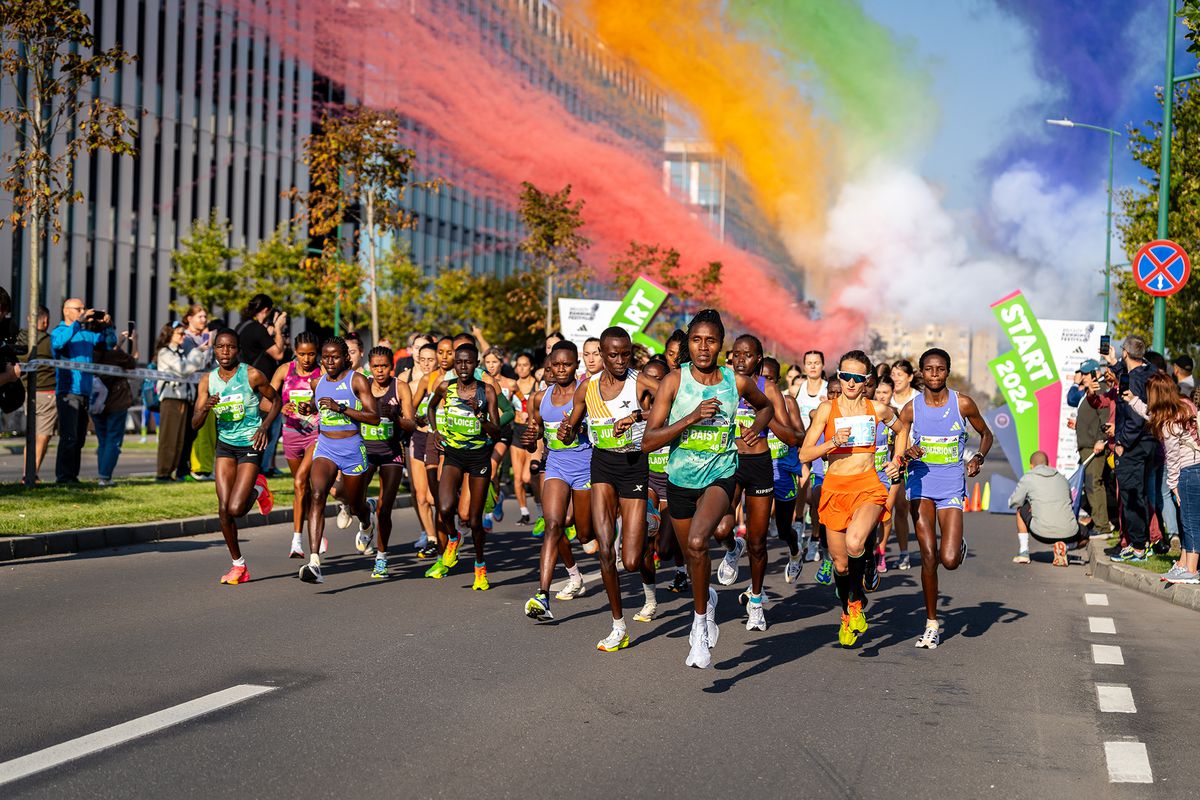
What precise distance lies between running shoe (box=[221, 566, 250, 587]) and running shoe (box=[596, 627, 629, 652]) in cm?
359

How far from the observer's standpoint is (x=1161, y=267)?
16484 mm

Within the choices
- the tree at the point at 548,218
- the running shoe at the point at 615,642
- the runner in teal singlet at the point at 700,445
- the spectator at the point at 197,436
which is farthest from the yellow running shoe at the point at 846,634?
the tree at the point at 548,218

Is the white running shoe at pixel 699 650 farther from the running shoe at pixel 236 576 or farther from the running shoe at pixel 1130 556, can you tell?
the running shoe at pixel 1130 556

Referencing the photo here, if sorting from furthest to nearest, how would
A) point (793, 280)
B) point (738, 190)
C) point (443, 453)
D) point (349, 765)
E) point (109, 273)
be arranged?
point (109, 273) < point (793, 280) < point (738, 190) < point (443, 453) < point (349, 765)

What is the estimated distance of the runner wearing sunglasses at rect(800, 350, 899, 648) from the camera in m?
8.55

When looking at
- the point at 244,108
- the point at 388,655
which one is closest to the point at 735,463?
the point at 388,655

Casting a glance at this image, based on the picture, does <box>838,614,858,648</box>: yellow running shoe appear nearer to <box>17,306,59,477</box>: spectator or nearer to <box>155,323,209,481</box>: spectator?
<box>17,306,59,477</box>: spectator

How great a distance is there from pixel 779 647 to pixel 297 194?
19948 mm

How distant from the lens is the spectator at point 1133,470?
45.1 feet

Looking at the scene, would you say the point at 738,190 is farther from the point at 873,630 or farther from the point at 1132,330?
the point at 873,630

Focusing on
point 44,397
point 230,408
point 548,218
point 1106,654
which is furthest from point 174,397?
point 548,218

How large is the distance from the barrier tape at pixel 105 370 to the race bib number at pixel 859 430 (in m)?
9.80

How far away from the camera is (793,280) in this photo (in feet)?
114

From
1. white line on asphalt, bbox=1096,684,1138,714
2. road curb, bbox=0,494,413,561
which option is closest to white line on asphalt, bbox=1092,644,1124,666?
white line on asphalt, bbox=1096,684,1138,714
